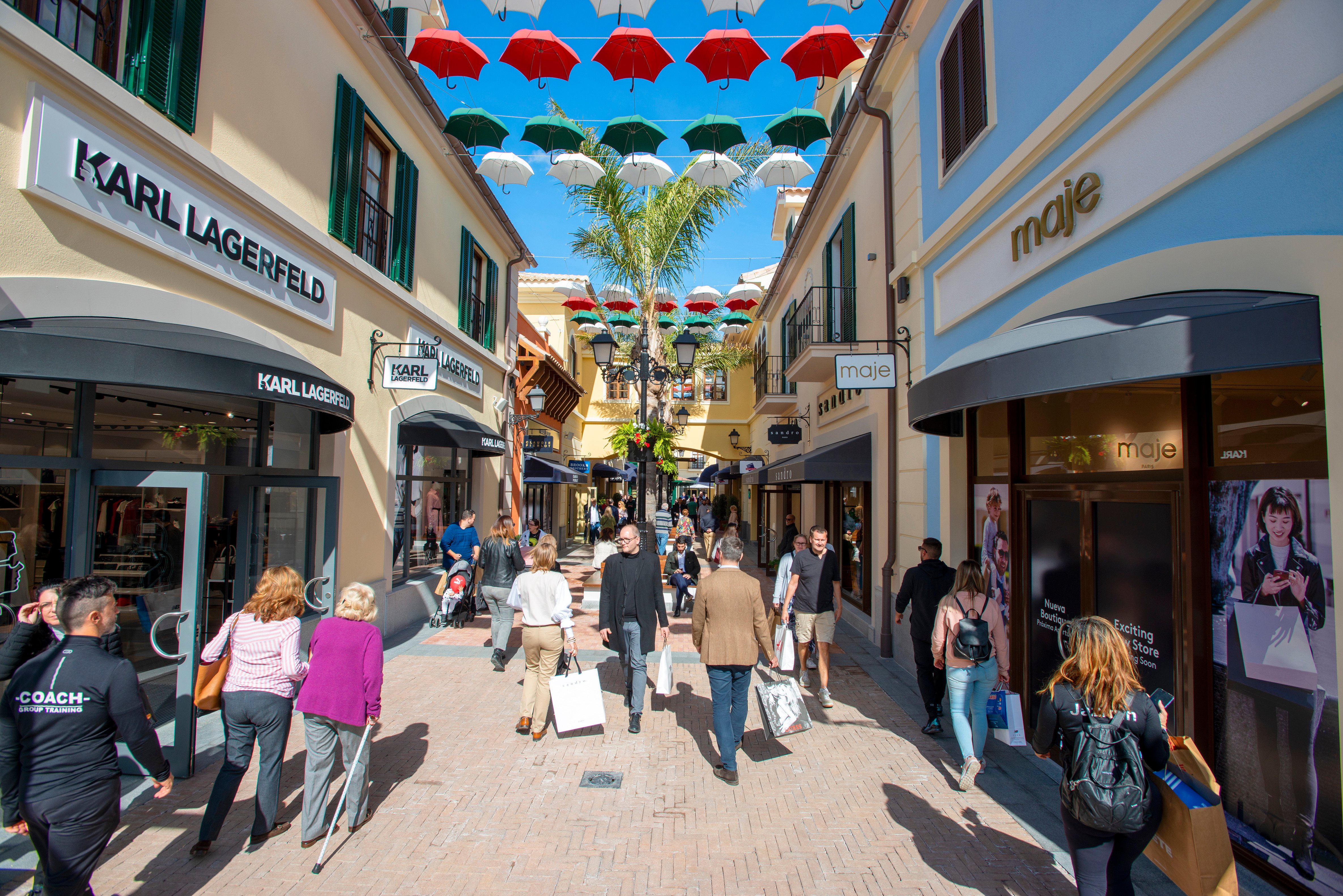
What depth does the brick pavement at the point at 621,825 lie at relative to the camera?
376 centimetres

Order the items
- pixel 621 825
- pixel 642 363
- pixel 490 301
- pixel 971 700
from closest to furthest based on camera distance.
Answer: pixel 621 825
pixel 971 700
pixel 642 363
pixel 490 301

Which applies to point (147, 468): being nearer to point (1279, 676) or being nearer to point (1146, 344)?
point (1146, 344)

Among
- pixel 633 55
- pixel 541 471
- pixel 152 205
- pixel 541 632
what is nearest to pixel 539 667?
pixel 541 632

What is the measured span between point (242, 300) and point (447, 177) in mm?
6458

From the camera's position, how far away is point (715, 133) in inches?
388

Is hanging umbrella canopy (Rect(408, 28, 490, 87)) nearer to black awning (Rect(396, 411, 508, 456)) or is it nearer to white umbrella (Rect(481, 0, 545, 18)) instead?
white umbrella (Rect(481, 0, 545, 18))

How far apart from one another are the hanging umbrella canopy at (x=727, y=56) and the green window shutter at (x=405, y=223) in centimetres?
473

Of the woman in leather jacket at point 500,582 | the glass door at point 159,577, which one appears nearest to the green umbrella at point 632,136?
the woman in leather jacket at point 500,582

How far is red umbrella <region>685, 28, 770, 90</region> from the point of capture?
308 inches

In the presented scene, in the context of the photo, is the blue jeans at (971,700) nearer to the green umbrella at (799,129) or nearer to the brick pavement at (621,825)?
the brick pavement at (621,825)

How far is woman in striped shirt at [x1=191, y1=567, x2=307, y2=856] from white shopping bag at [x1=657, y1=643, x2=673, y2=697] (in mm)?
3275

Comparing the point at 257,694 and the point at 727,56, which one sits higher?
the point at 727,56

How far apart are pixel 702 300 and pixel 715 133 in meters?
8.01

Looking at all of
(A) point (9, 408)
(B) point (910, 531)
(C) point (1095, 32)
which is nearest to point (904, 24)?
(C) point (1095, 32)
